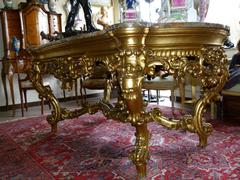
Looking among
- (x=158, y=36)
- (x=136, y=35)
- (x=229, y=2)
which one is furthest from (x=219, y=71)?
(x=229, y=2)

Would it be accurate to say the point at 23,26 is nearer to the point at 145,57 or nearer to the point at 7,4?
the point at 7,4

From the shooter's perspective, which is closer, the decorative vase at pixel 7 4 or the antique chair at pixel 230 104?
the antique chair at pixel 230 104

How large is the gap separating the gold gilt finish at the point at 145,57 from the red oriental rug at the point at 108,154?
7.2 inches

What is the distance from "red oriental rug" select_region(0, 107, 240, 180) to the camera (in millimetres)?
1419

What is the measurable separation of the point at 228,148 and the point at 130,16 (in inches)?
44.2

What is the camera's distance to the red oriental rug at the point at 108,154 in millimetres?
1419

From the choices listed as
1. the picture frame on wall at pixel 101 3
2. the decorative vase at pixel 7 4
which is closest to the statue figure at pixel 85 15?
the decorative vase at pixel 7 4

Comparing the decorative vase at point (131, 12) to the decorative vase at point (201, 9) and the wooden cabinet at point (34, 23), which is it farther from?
the wooden cabinet at point (34, 23)

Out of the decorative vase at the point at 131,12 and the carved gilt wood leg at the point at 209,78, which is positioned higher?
the decorative vase at the point at 131,12

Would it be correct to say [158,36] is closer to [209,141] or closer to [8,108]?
[209,141]

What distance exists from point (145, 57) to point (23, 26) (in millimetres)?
3645

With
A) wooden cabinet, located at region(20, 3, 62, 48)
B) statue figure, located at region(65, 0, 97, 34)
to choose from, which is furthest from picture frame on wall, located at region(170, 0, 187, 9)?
wooden cabinet, located at region(20, 3, 62, 48)

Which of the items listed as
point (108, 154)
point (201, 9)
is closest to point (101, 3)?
point (201, 9)

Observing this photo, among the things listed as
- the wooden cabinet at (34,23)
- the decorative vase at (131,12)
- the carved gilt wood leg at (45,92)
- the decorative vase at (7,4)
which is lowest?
A: the carved gilt wood leg at (45,92)
